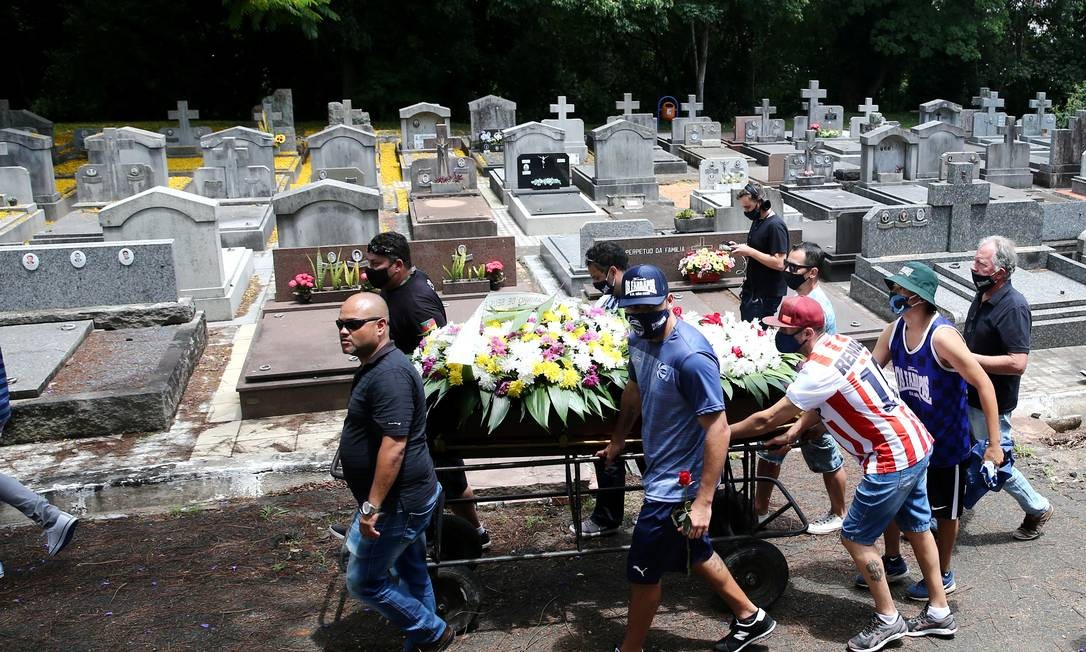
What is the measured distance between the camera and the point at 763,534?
189 inches

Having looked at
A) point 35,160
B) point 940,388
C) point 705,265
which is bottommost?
point 705,265

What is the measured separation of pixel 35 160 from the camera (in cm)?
1725

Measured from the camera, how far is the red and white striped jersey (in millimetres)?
4238

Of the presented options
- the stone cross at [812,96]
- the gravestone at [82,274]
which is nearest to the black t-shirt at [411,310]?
the gravestone at [82,274]

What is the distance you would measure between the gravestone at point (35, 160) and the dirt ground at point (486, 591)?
1265cm

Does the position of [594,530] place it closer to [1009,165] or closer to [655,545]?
[655,545]

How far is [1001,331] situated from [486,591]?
303cm

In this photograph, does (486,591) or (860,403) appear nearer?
(860,403)

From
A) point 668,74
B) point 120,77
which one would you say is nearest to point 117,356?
point 120,77

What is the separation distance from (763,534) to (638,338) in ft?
4.28

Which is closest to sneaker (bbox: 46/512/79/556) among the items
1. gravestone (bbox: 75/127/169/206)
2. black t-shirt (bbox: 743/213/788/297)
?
black t-shirt (bbox: 743/213/788/297)

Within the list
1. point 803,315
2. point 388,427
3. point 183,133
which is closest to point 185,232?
point 388,427

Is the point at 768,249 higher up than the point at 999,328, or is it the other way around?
the point at 768,249

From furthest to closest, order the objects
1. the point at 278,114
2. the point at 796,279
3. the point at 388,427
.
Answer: the point at 278,114 → the point at 796,279 → the point at 388,427
